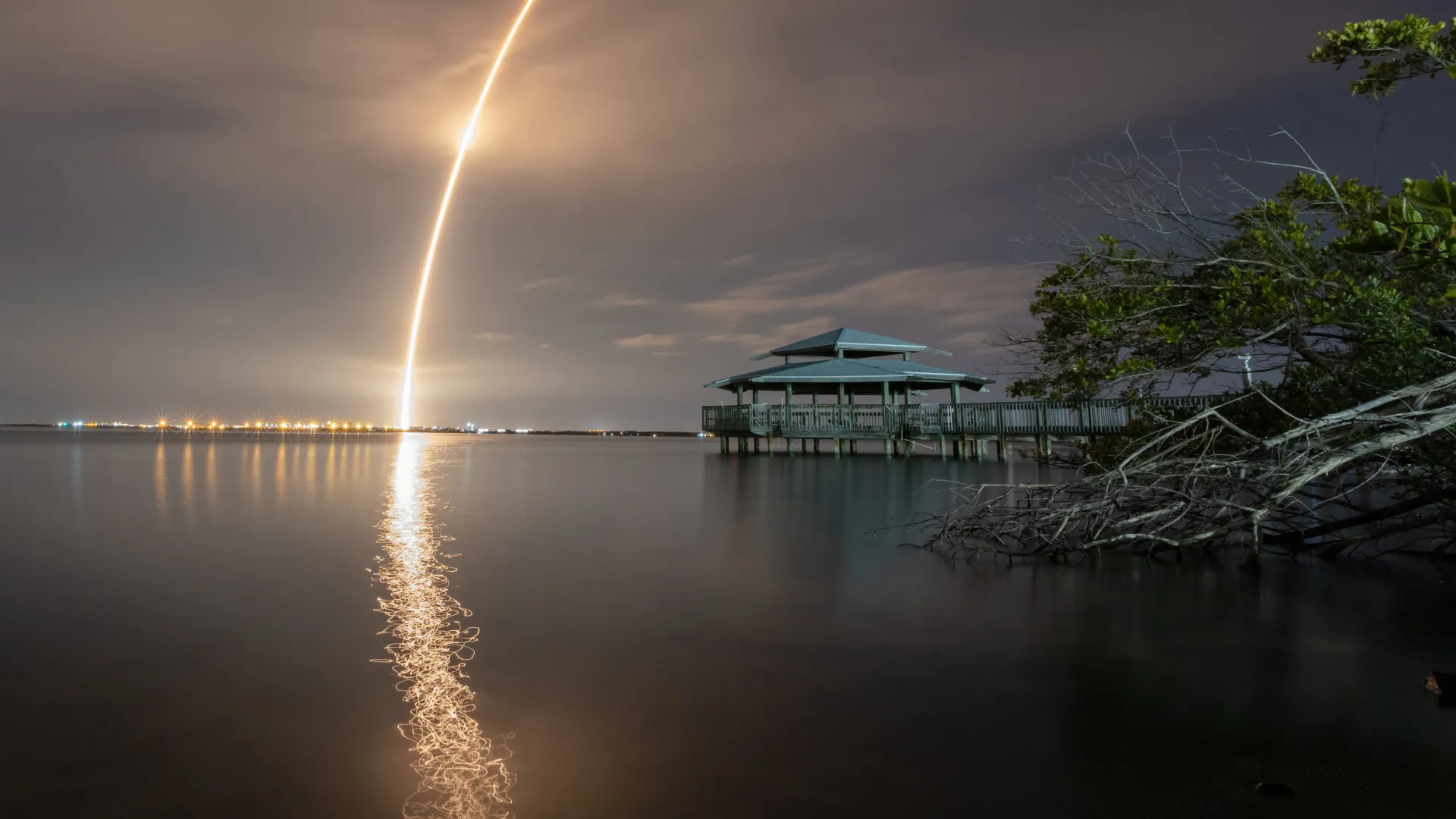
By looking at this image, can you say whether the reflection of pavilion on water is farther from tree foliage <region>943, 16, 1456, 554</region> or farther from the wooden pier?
tree foliage <region>943, 16, 1456, 554</region>

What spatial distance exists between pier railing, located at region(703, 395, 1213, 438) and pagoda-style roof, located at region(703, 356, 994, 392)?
1.00 m

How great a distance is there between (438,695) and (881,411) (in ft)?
82.6

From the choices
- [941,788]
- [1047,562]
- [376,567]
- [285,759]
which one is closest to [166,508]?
[376,567]

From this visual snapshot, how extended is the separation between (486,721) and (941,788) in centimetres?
178

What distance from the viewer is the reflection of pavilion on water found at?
2481 centimetres

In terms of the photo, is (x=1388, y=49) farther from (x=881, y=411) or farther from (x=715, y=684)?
(x=881, y=411)

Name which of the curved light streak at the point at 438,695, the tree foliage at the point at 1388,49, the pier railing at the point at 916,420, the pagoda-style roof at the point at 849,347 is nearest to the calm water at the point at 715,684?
the curved light streak at the point at 438,695

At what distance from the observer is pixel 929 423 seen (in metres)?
27.5

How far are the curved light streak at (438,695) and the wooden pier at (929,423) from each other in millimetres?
20539

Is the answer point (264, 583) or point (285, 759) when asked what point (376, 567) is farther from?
point (285, 759)

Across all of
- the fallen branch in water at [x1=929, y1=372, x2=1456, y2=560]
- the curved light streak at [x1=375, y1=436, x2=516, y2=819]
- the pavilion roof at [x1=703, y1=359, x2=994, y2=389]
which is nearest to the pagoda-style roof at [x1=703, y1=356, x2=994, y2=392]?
the pavilion roof at [x1=703, y1=359, x2=994, y2=389]

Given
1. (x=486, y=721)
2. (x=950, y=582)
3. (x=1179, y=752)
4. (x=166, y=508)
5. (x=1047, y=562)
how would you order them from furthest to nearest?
(x=166, y=508) → (x=1047, y=562) → (x=950, y=582) → (x=486, y=721) → (x=1179, y=752)

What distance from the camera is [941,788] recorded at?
2.60 meters

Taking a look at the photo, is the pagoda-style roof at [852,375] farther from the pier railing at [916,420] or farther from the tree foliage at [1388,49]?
the tree foliage at [1388,49]
